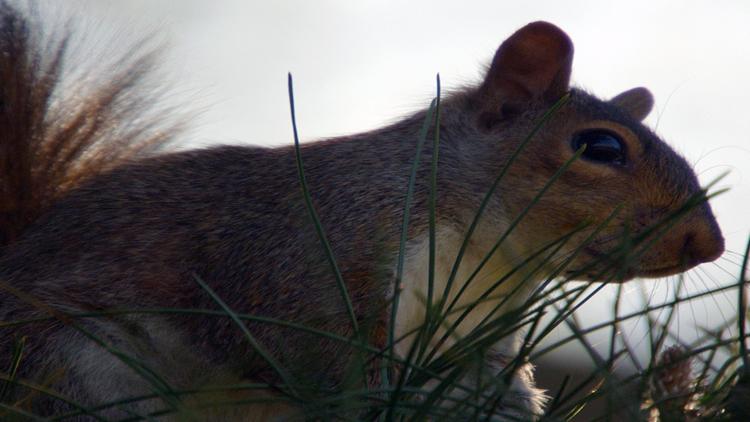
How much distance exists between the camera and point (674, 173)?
6.32ft

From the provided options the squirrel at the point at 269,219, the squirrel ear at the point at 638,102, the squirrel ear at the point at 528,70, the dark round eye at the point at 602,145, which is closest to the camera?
Result: the squirrel at the point at 269,219

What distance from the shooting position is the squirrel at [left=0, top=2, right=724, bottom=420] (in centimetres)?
170

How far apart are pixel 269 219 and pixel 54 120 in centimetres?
64

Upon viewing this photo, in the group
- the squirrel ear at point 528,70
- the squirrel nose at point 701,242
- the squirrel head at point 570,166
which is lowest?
the squirrel nose at point 701,242

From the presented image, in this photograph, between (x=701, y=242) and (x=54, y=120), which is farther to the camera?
(x=54, y=120)

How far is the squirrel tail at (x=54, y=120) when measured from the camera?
2053 millimetres

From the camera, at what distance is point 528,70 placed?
213 cm

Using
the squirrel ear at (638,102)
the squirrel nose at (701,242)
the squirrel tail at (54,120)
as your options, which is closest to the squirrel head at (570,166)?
the squirrel nose at (701,242)

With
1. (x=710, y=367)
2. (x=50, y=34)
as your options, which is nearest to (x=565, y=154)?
(x=710, y=367)

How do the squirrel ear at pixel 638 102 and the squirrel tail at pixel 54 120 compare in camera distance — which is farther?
the squirrel ear at pixel 638 102

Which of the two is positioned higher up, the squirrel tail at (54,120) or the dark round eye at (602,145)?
the squirrel tail at (54,120)

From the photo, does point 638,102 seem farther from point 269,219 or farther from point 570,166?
point 269,219

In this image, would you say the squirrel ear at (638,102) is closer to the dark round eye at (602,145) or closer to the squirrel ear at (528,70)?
the squirrel ear at (528,70)

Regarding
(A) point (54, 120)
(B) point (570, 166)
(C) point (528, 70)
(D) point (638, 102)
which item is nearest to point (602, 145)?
(B) point (570, 166)
